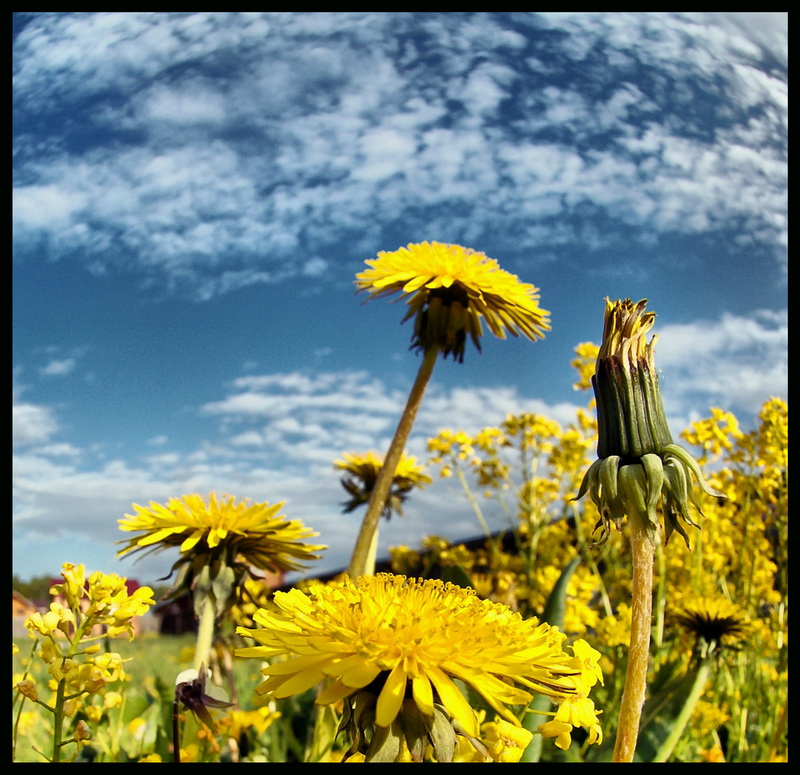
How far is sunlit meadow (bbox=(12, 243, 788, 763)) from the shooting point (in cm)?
74

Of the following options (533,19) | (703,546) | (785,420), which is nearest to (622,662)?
(703,546)

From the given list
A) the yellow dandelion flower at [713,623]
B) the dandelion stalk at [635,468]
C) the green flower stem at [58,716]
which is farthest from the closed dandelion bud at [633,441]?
the yellow dandelion flower at [713,623]

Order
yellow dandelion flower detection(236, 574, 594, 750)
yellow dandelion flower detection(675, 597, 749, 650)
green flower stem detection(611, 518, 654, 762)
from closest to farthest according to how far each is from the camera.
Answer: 1. yellow dandelion flower detection(236, 574, 594, 750)
2. green flower stem detection(611, 518, 654, 762)
3. yellow dandelion flower detection(675, 597, 749, 650)

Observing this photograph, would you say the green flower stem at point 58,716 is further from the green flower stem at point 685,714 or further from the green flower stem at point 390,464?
the green flower stem at point 685,714

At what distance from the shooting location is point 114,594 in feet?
3.45

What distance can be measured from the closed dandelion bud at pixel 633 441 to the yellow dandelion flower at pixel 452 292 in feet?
2.74

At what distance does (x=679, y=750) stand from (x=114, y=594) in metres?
1.64

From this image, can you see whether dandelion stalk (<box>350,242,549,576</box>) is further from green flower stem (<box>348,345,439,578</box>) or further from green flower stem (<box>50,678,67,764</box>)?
green flower stem (<box>50,678,67,764</box>)

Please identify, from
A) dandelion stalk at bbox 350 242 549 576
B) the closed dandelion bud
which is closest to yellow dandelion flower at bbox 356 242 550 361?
dandelion stalk at bbox 350 242 549 576

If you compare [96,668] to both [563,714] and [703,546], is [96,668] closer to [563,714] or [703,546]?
[563,714]

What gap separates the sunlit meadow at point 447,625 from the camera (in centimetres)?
74

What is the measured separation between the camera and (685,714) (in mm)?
1613

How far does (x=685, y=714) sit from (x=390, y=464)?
0.85 meters

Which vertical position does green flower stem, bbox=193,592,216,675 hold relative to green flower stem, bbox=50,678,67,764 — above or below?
above
